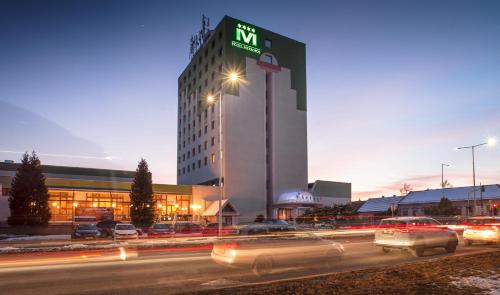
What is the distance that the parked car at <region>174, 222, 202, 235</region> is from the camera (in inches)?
1666

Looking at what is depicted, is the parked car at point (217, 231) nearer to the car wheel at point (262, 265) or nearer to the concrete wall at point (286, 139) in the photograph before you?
the car wheel at point (262, 265)

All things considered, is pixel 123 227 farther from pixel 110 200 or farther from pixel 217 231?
pixel 110 200

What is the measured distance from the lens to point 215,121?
232 ft

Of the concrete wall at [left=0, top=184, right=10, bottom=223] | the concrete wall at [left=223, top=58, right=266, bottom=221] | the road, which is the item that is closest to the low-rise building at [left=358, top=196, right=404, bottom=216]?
the concrete wall at [left=223, top=58, right=266, bottom=221]

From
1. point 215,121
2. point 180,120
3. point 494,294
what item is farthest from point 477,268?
point 180,120

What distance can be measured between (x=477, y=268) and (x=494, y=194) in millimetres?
77658

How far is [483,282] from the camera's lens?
1004cm

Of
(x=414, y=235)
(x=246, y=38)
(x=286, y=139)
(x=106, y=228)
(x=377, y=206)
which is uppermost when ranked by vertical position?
(x=246, y=38)

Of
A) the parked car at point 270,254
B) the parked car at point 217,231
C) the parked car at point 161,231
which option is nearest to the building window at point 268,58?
the parked car at point 217,231

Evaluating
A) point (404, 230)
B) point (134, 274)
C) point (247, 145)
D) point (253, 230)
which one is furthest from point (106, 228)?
point (404, 230)

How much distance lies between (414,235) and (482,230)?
7.33m

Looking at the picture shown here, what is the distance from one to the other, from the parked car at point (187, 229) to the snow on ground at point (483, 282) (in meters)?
33.8

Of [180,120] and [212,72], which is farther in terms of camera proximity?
[180,120]

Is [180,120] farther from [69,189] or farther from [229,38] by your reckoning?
[69,189]
